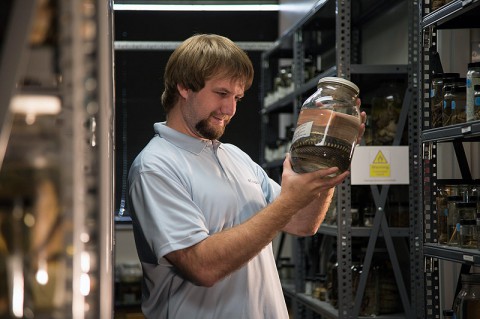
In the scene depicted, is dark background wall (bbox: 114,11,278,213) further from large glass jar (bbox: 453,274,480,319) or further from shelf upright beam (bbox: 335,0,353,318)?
large glass jar (bbox: 453,274,480,319)

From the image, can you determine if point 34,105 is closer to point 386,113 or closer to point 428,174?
point 428,174

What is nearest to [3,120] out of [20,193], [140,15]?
[20,193]

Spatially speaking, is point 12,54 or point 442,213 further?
point 442,213

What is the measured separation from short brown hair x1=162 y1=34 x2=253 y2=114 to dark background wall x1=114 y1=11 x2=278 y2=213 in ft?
19.2

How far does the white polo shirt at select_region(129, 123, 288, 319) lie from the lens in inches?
89.4

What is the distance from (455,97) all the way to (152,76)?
5.59 metres

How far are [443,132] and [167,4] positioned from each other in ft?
19.0

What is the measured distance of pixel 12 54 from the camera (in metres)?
0.73

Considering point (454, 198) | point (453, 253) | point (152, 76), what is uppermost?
point (152, 76)

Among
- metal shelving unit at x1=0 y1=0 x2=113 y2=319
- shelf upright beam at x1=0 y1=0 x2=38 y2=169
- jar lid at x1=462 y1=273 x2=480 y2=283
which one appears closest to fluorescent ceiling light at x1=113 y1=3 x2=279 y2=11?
jar lid at x1=462 y1=273 x2=480 y2=283

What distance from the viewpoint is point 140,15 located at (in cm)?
852

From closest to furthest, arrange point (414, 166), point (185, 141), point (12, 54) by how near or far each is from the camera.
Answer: point (12, 54) → point (185, 141) → point (414, 166)

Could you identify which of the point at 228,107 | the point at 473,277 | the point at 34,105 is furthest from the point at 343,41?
the point at 34,105

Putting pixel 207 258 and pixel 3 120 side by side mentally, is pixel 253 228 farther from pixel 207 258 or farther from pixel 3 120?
pixel 3 120
